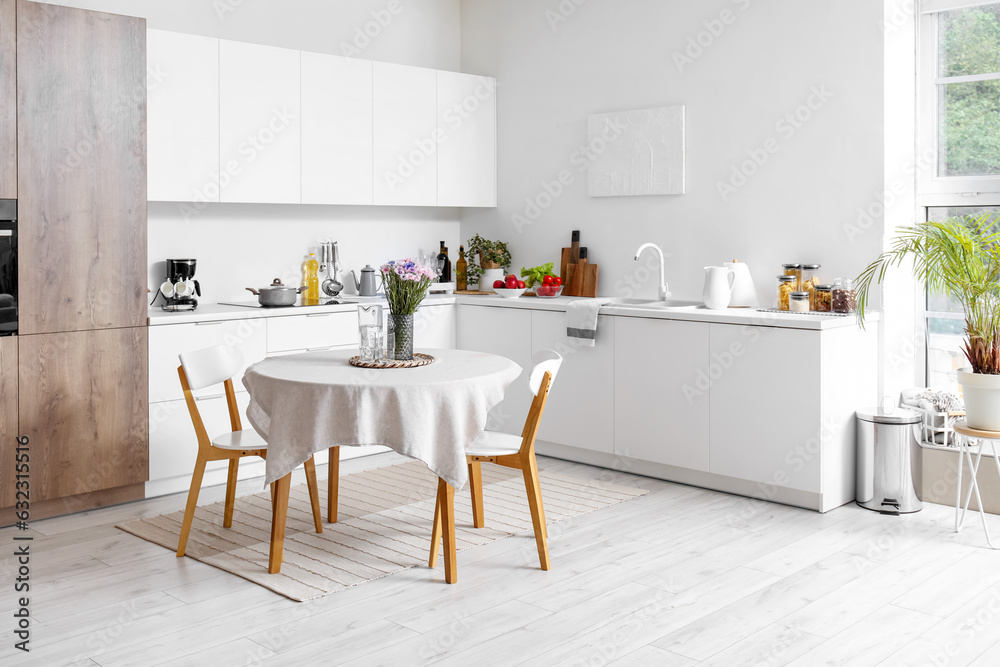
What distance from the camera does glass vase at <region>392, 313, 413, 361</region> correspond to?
11.5 feet

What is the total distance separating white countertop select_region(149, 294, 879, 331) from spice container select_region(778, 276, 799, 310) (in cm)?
16

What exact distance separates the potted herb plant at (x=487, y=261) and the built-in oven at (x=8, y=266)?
2.84 metres

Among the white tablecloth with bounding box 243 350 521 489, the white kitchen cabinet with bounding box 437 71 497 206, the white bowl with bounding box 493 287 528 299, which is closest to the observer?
the white tablecloth with bounding box 243 350 521 489

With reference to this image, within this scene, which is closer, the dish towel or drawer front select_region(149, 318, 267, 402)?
drawer front select_region(149, 318, 267, 402)

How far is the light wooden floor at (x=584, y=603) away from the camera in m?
2.68

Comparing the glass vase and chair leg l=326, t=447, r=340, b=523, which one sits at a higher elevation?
the glass vase

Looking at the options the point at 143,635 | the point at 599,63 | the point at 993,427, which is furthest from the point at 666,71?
the point at 143,635

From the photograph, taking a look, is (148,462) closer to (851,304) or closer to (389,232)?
(389,232)

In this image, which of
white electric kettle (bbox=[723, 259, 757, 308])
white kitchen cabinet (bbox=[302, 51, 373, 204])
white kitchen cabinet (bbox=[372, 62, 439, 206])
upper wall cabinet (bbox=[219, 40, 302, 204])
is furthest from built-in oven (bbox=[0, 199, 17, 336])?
white electric kettle (bbox=[723, 259, 757, 308])

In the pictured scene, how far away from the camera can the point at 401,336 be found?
351 cm

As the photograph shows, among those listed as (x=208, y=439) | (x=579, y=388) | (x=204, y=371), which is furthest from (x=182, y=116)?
(x=579, y=388)

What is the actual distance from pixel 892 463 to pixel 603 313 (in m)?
1.58

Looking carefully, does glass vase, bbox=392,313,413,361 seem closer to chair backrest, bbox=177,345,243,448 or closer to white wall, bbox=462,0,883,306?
chair backrest, bbox=177,345,243,448

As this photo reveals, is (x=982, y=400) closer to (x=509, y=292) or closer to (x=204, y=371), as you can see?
(x=509, y=292)
